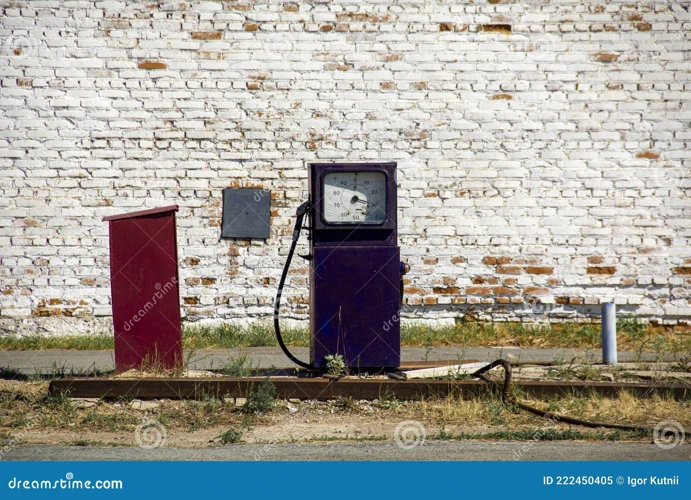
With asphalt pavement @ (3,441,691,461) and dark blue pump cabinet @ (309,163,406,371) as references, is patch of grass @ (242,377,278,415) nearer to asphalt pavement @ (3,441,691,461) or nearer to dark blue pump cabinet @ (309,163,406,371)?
dark blue pump cabinet @ (309,163,406,371)

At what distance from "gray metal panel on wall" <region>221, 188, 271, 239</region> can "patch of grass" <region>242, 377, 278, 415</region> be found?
3467mm

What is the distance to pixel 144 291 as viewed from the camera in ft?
21.2

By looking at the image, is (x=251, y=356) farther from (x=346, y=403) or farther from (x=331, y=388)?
(x=346, y=403)

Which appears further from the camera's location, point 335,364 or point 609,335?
point 609,335

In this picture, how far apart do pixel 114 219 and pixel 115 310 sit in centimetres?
72

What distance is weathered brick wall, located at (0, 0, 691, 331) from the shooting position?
905 cm

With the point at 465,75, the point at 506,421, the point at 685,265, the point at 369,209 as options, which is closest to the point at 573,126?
the point at 465,75

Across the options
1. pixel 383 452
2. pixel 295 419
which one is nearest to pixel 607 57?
pixel 295 419

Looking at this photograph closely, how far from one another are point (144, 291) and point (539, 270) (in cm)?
468

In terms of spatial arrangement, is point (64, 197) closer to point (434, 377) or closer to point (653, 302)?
Answer: point (434, 377)

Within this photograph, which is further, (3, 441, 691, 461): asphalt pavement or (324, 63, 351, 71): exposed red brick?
(324, 63, 351, 71): exposed red brick

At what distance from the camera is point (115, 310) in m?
6.39

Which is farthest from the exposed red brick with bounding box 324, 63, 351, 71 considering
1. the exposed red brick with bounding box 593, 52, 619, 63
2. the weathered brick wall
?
the exposed red brick with bounding box 593, 52, 619, 63

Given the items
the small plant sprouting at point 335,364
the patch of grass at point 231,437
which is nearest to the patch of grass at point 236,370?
the small plant sprouting at point 335,364
